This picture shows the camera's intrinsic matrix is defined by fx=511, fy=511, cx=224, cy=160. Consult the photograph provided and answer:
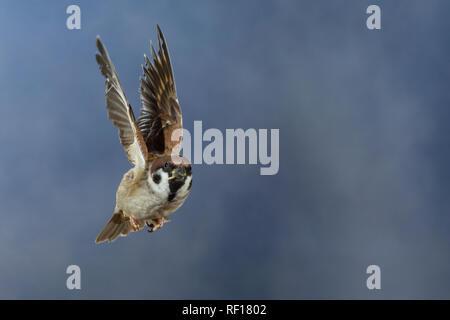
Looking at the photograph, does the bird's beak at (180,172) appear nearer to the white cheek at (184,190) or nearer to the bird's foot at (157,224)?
the white cheek at (184,190)

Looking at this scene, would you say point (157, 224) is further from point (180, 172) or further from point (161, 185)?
point (180, 172)

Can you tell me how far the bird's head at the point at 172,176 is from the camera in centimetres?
236

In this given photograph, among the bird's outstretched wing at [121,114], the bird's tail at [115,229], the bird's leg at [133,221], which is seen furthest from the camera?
the bird's tail at [115,229]

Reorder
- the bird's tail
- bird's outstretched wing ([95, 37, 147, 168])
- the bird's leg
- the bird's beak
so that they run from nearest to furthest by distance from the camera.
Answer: the bird's beak
bird's outstretched wing ([95, 37, 147, 168])
the bird's leg
the bird's tail

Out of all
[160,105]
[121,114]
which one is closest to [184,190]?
[121,114]

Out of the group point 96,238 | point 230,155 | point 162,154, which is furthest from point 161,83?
point 96,238

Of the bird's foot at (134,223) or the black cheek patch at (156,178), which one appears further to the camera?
the bird's foot at (134,223)

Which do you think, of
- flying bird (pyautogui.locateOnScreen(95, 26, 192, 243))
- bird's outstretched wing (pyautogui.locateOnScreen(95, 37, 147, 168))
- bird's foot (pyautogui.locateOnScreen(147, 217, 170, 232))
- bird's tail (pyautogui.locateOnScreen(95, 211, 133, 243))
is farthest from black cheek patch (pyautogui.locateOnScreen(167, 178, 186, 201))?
bird's tail (pyautogui.locateOnScreen(95, 211, 133, 243))

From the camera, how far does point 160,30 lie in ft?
8.98

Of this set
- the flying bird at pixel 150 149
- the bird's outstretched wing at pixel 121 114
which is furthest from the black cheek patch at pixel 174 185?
the bird's outstretched wing at pixel 121 114

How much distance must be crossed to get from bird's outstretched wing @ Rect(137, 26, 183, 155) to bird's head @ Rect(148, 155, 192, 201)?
31 centimetres

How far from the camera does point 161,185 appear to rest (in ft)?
7.91

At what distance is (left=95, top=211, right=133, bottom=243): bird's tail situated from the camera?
111 inches

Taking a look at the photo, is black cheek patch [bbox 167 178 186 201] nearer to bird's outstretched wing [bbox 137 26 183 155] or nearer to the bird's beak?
the bird's beak
